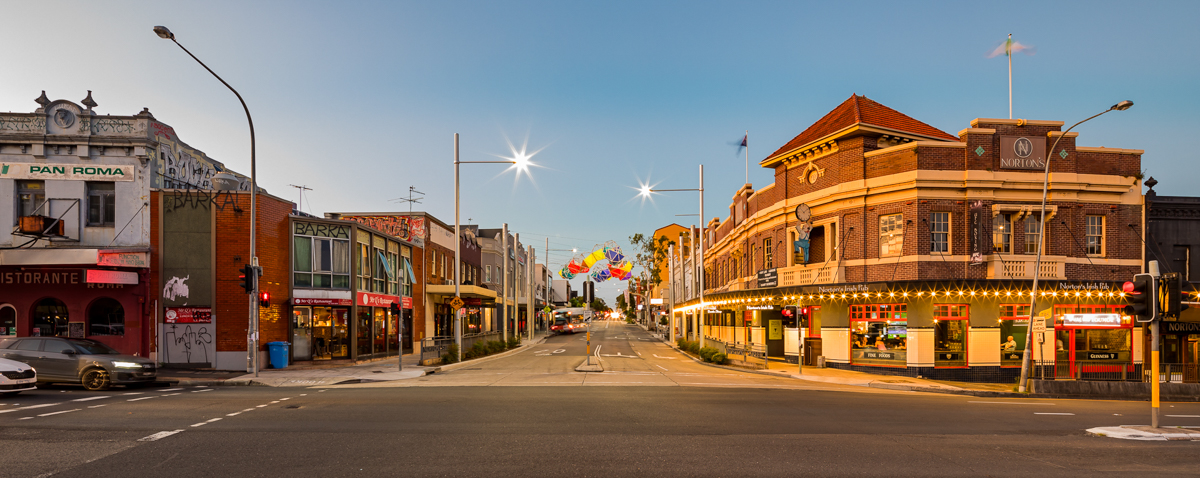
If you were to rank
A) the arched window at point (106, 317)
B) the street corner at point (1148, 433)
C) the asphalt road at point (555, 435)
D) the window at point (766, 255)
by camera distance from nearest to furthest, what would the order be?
the asphalt road at point (555, 435)
the street corner at point (1148, 433)
the arched window at point (106, 317)
the window at point (766, 255)

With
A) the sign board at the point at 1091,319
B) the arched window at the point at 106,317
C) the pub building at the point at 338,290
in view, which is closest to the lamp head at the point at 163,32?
the pub building at the point at 338,290

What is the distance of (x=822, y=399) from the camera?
1806cm

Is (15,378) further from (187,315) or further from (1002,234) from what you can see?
(1002,234)

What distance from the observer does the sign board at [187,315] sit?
25.0 meters

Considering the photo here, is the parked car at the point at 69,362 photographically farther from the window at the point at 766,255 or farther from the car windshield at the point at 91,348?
the window at the point at 766,255

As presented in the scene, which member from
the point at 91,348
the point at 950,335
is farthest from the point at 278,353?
the point at 950,335

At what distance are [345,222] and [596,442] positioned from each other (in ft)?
74.7

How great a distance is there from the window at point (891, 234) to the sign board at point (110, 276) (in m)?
28.3

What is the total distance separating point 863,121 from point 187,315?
2763cm

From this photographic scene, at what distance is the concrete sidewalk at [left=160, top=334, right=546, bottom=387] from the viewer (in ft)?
71.0

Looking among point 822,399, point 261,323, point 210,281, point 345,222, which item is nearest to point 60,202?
point 210,281

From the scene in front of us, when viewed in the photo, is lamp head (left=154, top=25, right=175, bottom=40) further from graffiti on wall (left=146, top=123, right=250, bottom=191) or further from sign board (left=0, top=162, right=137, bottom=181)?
sign board (left=0, top=162, right=137, bottom=181)

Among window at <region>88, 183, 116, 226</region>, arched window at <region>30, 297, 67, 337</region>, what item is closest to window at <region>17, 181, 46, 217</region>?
window at <region>88, 183, 116, 226</region>

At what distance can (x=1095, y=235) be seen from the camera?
28.2m
